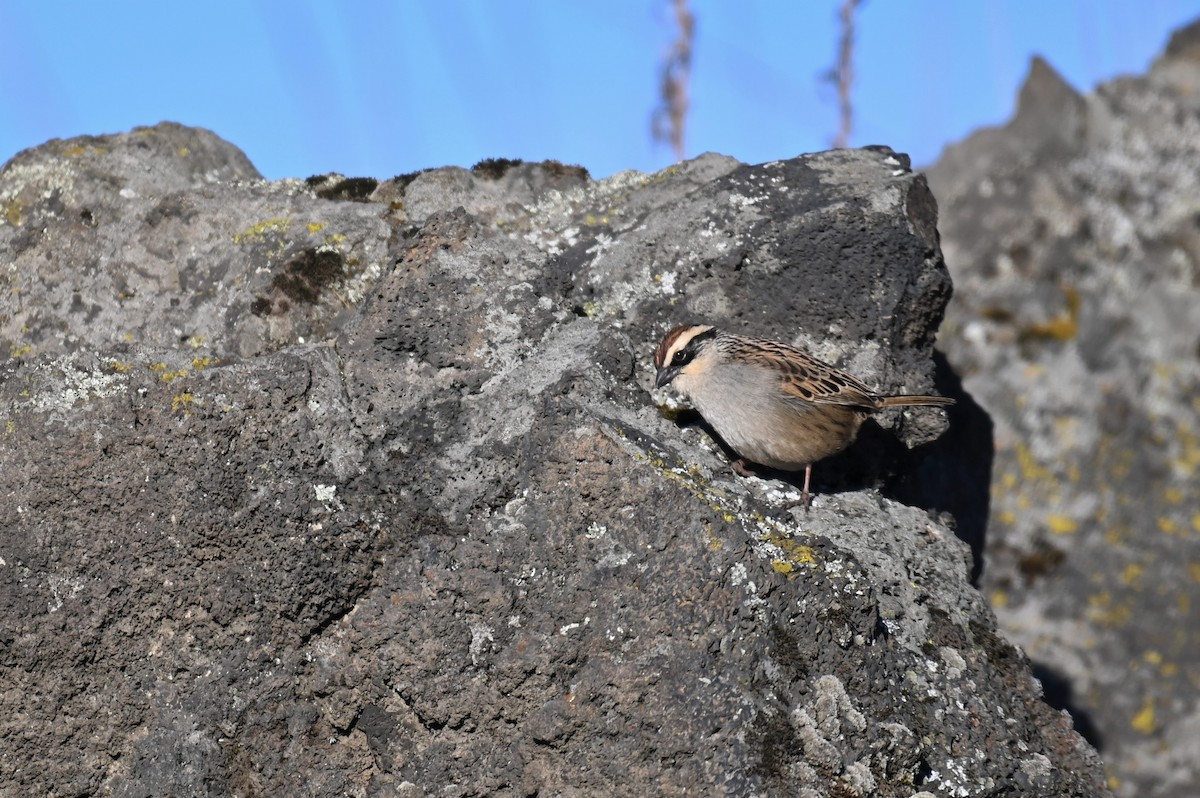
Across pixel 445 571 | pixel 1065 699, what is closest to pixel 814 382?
pixel 445 571

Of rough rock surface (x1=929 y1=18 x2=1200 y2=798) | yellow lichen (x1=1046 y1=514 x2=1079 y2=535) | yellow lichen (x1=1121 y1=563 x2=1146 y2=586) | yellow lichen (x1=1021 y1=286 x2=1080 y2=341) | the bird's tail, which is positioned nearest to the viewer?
the bird's tail

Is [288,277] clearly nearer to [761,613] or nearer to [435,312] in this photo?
[435,312]

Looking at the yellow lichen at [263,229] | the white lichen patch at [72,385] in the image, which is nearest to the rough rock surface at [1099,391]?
the yellow lichen at [263,229]

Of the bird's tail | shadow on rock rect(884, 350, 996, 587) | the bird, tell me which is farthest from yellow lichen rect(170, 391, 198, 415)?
shadow on rock rect(884, 350, 996, 587)

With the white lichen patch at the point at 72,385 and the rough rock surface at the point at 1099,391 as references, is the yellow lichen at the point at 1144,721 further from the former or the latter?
the white lichen patch at the point at 72,385

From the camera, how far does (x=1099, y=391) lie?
730 cm

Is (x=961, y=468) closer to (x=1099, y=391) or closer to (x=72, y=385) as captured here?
(x=1099, y=391)

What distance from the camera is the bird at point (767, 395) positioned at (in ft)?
14.6

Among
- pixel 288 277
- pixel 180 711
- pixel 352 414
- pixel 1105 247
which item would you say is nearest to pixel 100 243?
pixel 288 277

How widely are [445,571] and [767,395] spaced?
155cm

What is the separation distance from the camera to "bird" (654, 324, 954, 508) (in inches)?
175

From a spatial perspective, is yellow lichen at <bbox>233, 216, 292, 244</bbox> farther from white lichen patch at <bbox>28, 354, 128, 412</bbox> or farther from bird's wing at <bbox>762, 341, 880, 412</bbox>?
bird's wing at <bbox>762, 341, 880, 412</bbox>

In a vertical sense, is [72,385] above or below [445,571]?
above

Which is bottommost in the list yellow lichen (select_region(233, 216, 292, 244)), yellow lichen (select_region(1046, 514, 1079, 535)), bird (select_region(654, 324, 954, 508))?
bird (select_region(654, 324, 954, 508))
